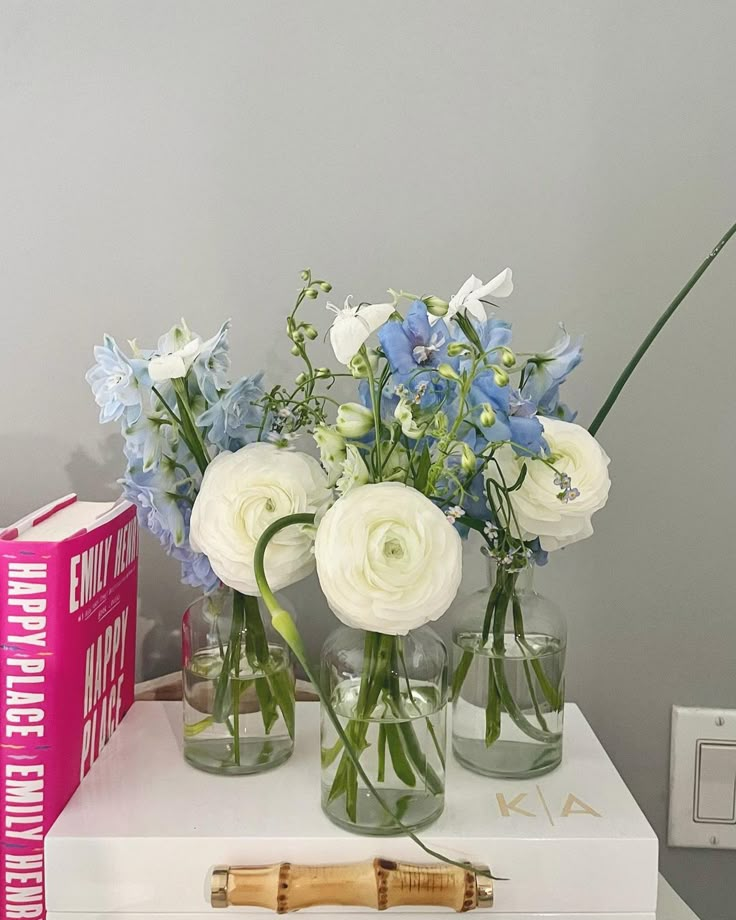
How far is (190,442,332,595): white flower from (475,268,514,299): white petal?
0.18m

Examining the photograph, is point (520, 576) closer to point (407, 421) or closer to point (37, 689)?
point (407, 421)

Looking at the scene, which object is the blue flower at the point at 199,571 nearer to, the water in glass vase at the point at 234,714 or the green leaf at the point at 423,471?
the water in glass vase at the point at 234,714

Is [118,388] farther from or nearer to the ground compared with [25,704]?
farther from the ground

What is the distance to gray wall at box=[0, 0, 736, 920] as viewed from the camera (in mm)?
896

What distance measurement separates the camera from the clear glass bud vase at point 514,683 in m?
0.71

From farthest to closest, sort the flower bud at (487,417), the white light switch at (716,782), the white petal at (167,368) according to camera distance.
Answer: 1. the white light switch at (716,782)
2. the white petal at (167,368)
3. the flower bud at (487,417)

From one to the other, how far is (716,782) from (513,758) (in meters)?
0.34

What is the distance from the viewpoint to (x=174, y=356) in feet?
2.12

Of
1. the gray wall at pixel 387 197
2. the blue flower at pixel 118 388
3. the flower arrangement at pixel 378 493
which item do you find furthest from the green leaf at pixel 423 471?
the gray wall at pixel 387 197

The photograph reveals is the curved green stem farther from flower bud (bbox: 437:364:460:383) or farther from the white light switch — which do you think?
the white light switch

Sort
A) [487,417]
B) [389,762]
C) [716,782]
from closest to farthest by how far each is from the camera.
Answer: [487,417], [389,762], [716,782]

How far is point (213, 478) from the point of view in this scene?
0.65m

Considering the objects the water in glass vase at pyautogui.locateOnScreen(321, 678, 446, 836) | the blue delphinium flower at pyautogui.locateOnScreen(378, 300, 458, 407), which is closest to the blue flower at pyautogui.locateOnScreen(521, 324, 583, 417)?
the blue delphinium flower at pyautogui.locateOnScreen(378, 300, 458, 407)

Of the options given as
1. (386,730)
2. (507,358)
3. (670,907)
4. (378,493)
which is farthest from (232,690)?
(670,907)
